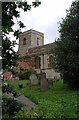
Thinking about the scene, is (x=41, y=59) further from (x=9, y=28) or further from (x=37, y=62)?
(x=9, y=28)

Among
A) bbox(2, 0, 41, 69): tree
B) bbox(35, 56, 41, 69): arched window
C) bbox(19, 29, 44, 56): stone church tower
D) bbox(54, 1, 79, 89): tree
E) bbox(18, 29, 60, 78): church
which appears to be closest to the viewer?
bbox(2, 0, 41, 69): tree

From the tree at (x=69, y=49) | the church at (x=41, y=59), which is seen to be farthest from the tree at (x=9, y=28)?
the church at (x=41, y=59)

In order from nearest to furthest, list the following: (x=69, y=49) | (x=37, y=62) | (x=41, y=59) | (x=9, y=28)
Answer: (x=9, y=28) < (x=69, y=49) < (x=41, y=59) < (x=37, y=62)

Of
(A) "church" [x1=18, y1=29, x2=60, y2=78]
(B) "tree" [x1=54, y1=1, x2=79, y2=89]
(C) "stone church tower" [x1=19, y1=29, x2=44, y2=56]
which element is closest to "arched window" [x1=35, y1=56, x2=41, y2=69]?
(A) "church" [x1=18, y1=29, x2=60, y2=78]

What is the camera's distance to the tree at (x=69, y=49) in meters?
19.4

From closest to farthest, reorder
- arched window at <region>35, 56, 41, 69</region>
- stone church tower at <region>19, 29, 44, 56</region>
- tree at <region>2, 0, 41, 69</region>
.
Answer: tree at <region>2, 0, 41, 69</region> → arched window at <region>35, 56, 41, 69</region> → stone church tower at <region>19, 29, 44, 56</region>

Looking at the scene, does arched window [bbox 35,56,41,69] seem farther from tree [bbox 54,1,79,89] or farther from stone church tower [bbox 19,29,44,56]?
tree [bbox 54,1,79,89]

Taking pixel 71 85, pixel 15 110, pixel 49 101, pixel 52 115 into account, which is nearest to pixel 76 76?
pixel 71 85

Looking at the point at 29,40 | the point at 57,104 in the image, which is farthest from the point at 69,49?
the point at 29,40

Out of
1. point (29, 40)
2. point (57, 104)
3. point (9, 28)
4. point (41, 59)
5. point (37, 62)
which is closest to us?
point (9, 28)

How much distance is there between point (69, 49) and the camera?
19.8m

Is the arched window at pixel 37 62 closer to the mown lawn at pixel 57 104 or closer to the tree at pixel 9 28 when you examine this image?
the mown lawn at pixel 57 104

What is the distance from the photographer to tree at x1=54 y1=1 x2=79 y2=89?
1938cm

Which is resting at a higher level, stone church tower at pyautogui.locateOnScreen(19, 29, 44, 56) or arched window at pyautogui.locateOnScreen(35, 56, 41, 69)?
stone church tower at pyautogui.locateOnScreen(19, 29, 44, 56)
